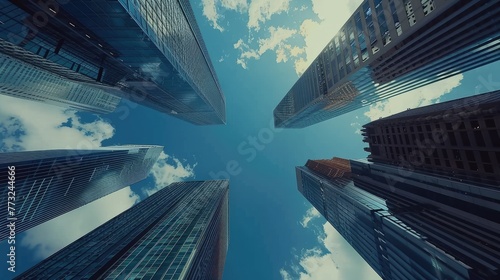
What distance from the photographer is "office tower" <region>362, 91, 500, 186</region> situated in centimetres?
3147

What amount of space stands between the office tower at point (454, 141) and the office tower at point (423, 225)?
103 inches

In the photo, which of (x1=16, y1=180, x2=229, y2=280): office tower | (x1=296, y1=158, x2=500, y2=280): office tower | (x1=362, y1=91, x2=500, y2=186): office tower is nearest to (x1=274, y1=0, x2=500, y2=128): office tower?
(x1=362, y1=91, x2=500, y2=186): office tower

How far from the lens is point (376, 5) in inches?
1583

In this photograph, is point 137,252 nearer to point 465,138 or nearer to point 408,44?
point 465,138

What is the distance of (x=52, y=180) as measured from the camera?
100688mm

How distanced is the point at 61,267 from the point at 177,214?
4132 cm

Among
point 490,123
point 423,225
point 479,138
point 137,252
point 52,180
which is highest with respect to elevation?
point 52,180

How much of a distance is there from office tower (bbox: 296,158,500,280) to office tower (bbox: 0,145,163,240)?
4493 inches

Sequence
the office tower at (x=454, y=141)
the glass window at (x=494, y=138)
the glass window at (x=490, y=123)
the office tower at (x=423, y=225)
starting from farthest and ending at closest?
the office tower at (x=454, y=141)
the glass window at (x=490, y=123)
the glass window at (x=494, y=138)
the office tower at (x=423, y=225)

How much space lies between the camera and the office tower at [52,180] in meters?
84.9

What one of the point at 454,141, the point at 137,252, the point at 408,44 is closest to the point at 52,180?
the point at 137,252

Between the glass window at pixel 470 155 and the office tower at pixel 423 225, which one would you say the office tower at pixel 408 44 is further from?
the office tower at pixel 423 225

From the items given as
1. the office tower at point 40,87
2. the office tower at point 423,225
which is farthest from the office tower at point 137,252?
the office tower at point 40,87

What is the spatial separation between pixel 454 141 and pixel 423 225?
15.3m
